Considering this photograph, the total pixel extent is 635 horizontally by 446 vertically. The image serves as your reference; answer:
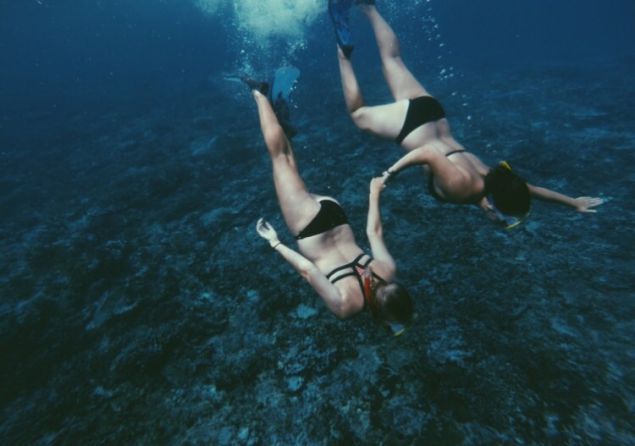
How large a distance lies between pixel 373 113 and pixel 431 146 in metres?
1.28

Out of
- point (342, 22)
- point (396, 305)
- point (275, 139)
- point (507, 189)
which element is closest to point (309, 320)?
point (396, 305)

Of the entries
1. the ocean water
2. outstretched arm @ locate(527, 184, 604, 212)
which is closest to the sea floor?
the ocean water

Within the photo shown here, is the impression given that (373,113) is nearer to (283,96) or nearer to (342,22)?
(283,96)

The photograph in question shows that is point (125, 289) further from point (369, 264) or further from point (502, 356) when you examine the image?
point (502, 356)

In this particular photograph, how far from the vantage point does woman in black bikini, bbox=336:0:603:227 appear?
3.50 meters

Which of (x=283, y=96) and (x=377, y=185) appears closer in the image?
(x=377, y=185)

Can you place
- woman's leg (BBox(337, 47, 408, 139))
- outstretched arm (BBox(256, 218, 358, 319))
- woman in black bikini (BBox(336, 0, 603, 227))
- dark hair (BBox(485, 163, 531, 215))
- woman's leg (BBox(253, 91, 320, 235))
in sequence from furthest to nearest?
woman's leg (BBox(337, 47, 408, 139))
woman's leg (BBox(253, 91, 320, 235))
woman in black bikini (BBox(336, 0, 603, 227))
dark hair (BBox(485, 163, 531, 215))
outstretched arm (BBox(256, 218, 358, 319))

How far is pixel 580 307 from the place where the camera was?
14.1 ft

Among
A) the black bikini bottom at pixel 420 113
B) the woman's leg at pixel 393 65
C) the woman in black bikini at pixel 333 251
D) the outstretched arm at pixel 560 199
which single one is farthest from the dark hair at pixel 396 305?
the woman's leg at pixel 393 65

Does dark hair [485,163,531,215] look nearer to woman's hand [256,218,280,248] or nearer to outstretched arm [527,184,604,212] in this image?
outstretched arm [527,184,604,212]

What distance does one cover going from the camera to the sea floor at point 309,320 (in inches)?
134

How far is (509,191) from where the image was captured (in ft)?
11.1

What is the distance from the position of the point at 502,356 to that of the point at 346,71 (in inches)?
172

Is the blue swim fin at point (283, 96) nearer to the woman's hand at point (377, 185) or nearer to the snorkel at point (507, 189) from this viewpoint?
the woman's hand at point (377, 185)
